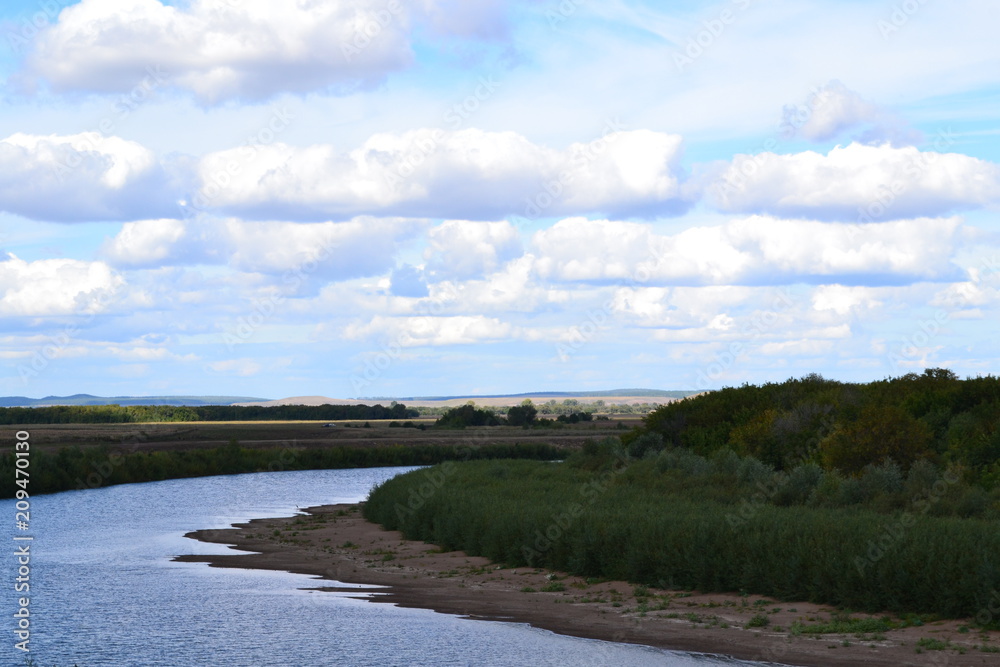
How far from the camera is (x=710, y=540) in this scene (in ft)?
80.2

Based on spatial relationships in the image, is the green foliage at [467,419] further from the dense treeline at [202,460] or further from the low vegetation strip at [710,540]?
the low vegetation strip at [710,540]

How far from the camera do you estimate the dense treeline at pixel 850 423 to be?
36094 mm

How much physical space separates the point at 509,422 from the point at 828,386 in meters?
112

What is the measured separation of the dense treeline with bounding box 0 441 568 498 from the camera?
67312mm

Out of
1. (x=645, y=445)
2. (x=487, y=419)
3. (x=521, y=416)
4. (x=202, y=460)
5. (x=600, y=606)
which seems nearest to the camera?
(x=600, y=606)

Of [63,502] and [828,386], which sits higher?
[828,386]

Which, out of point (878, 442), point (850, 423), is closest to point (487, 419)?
point (850, 423)

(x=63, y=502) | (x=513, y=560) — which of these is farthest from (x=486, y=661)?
(x=63, y=502)

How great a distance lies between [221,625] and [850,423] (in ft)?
85.1

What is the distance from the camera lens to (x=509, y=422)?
16050 cm

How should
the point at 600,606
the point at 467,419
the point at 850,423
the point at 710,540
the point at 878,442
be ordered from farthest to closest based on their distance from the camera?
the point at 467,419
the point at 850,423
the point at 878,442
the point at 710,540
the point at 600,606

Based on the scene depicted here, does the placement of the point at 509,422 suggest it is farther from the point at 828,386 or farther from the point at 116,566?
the point at 116,566

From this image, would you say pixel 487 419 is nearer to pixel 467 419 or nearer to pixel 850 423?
pixel 467 419

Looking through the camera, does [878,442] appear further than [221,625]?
Yes
